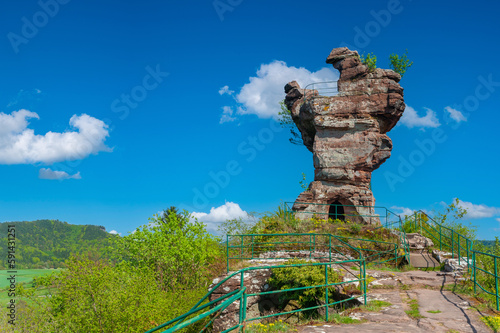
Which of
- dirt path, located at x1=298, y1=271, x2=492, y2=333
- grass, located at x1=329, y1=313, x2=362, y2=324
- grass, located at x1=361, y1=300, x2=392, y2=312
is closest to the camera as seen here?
dirt path, located at x1=298, y1=271, x2=492, y2=333

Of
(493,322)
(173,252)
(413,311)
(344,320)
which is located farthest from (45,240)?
(493,322)

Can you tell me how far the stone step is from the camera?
46.2 ft

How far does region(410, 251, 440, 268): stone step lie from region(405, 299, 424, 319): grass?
18.8ft

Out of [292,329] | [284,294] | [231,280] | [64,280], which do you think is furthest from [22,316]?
[292,329]

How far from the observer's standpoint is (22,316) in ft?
44.1

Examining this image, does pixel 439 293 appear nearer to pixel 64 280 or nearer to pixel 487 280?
pixel 487 280

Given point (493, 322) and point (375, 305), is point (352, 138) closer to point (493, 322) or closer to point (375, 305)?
point (375, 305)

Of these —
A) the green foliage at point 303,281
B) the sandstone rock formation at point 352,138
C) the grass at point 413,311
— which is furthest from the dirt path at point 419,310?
the sandstone rock formation at point 352,138

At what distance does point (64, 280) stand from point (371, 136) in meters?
17.6

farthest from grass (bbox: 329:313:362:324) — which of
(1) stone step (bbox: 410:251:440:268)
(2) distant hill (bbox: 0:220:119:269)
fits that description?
(2) distant hill (bbox: 0:220:119:269)

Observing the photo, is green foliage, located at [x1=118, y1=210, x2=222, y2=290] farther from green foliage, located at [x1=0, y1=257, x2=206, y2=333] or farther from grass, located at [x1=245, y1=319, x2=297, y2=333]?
grass, located at [x1=245, y1=319, x2=297, y2=333]

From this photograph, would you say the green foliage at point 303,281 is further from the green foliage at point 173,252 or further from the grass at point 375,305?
the green foliage at point 173,252

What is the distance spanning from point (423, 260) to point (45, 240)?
81010mm

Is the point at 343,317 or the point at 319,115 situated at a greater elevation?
the point at 319,115
